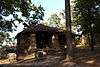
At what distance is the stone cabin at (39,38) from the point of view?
4066 centimetres

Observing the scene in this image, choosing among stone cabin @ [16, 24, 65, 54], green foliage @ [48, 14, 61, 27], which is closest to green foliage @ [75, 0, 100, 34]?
stone cabin @ [16, 24, 65, 54]

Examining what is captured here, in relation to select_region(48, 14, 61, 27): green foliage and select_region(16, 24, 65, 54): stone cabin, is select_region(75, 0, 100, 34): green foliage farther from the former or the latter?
select_region(48, 14, 61, 27): green foliage

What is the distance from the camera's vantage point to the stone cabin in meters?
40.7

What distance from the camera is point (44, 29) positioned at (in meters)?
41.8

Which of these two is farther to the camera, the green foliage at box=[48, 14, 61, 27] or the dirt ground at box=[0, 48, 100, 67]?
the green foliage at box=[48, 14, 61, 27]

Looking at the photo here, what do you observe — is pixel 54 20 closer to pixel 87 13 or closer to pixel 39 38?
pixel 39 38

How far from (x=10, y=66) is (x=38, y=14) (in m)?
7.16

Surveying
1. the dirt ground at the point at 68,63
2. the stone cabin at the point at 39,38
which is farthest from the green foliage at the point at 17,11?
the stone cabin at the point at 39,38

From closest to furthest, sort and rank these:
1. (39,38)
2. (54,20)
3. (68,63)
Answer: (68,63) < (39,38) < (54,20)

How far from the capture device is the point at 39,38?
42.3m

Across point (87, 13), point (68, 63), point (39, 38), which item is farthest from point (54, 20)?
point (68, 63)

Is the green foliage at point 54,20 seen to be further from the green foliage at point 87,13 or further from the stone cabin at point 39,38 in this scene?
the green foliage at point 87,13

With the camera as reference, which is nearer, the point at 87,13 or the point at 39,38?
the point at 87,13

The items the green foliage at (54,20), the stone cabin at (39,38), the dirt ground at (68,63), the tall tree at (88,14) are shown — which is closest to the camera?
the dirt ground at (68,63)
